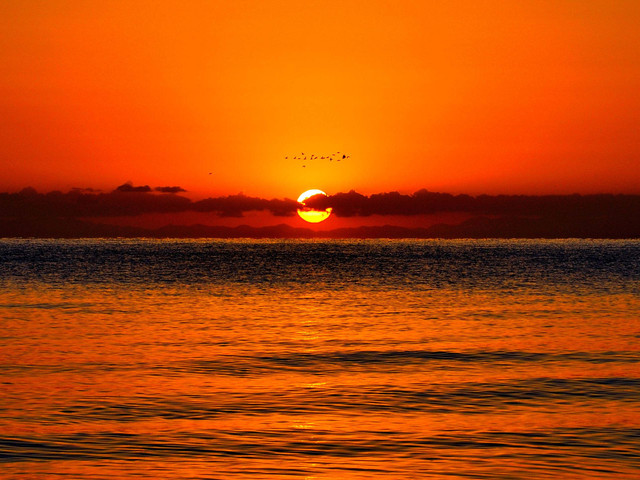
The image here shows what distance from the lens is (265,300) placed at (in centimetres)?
6209

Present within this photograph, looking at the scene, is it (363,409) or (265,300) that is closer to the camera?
(363,409)

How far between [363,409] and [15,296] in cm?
4628

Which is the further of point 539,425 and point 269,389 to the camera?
point 269,389

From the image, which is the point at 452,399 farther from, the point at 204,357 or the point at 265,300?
the point at 265,300

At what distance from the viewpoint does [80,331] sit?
4031cm

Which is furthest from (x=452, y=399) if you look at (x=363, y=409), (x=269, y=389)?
(x=269, y=389)

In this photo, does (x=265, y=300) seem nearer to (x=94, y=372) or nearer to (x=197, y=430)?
(x=94, y=372)

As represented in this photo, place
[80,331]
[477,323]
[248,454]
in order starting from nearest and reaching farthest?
[248,454]
[80,331]
[477,323]

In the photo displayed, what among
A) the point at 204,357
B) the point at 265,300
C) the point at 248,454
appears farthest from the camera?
the point at 265,300

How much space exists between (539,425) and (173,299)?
4422 centimetres

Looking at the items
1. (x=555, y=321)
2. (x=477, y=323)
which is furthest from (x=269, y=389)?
(x=555, y=321)

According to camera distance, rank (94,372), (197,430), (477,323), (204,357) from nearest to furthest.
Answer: (197,430) → (94,372) → (204,357) → (477,323)

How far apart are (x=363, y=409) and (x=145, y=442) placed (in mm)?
6394

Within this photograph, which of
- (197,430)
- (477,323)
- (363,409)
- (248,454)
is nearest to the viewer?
(248,454)
